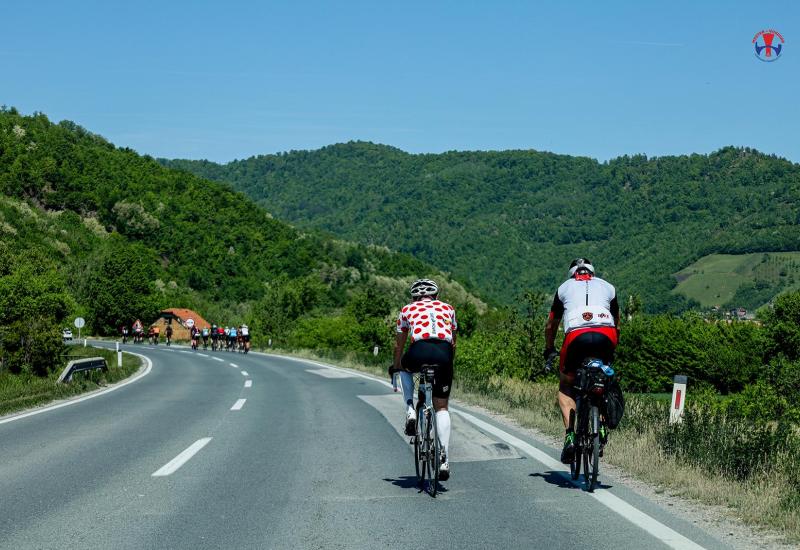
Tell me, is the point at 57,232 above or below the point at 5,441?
above

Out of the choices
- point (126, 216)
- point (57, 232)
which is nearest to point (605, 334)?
point (57, 232)

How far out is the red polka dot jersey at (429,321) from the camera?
7.40 metres

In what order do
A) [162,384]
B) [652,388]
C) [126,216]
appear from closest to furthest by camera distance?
[162,384], [652,388], [126,216]

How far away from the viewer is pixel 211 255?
13075cm

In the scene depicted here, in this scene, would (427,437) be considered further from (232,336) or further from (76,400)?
(232,336)

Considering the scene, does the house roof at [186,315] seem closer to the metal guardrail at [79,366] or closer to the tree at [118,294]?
the tree at [118,294]

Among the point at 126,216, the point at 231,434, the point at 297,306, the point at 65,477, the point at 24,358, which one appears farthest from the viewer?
the point at 126,216

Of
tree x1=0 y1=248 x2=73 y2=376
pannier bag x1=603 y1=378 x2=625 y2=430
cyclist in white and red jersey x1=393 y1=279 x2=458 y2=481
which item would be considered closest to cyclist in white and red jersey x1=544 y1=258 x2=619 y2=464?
pannier bag x1=603 y1=378 x2=625 y2=430

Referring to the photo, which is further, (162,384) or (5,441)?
(162,384)

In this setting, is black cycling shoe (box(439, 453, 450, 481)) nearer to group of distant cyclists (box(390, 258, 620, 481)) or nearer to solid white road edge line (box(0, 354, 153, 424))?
group of distant cyclists (box(390, 258, 620, 481))

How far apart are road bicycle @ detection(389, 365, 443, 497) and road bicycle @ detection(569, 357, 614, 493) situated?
1.26m

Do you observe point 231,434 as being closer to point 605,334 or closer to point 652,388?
point 605,334

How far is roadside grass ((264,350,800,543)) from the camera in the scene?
668 cm

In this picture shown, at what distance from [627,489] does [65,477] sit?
532 centimetres
